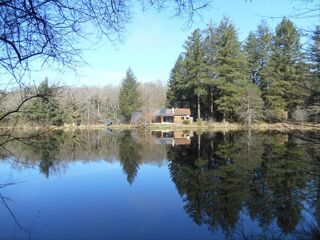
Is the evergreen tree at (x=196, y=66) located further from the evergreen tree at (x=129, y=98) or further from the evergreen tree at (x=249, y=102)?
the evergreen tree at (x=129, y=98)

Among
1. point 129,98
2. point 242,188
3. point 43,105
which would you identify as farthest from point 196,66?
point 43,105

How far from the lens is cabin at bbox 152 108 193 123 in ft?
167

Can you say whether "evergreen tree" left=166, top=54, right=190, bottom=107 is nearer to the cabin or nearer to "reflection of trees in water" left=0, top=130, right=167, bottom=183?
the cabin

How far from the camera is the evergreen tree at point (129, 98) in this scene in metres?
54.4

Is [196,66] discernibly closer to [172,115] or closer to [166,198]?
[172,115]

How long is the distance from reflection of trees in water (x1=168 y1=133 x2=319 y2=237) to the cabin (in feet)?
108

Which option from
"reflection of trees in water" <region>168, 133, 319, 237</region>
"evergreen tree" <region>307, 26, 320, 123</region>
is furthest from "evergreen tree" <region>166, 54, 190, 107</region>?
"evergreen tree" <region>307, 26, 320, 123</region>

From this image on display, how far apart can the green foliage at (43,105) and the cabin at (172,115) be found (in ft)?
149

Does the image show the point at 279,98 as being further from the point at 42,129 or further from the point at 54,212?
the point at 42,129

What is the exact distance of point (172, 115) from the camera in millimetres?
52531

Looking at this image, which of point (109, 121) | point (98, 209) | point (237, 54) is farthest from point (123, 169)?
point (109, 121)

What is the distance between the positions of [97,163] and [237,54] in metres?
29.5

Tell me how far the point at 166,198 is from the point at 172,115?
4197 cm

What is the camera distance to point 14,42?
2951 millimetres
